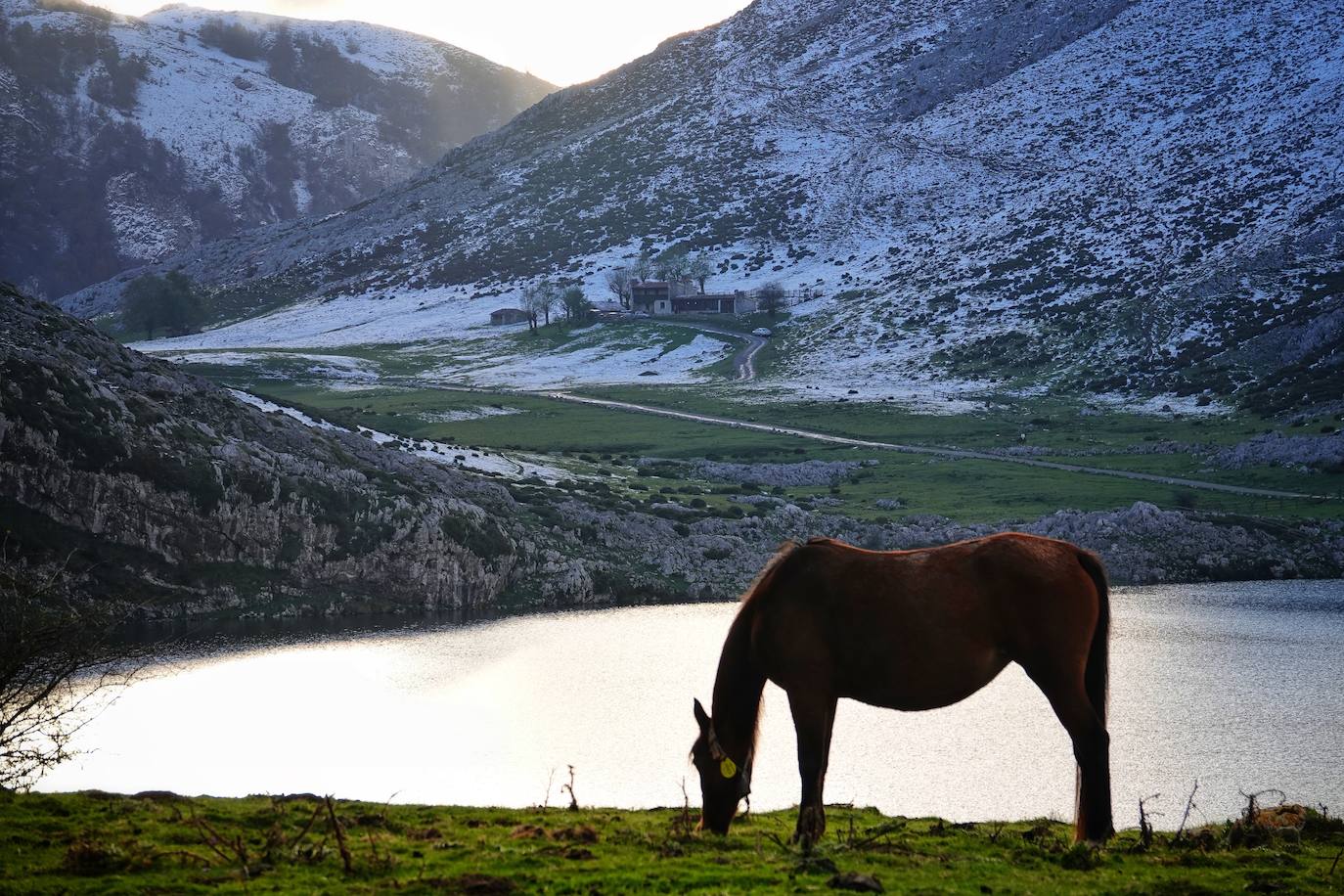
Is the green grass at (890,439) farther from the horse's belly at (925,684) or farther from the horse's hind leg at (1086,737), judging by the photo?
the horse's belly at (925,684)

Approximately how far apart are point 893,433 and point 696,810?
9928 centimetres

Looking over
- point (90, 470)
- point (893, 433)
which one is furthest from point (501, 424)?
point (90, 470)

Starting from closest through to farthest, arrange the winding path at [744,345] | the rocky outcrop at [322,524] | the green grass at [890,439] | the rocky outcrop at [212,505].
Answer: the rocky outcrop at [212,505]
the rocky outcrop at [322,524]
the green grass at [890,439]
the winding path at [744,345]

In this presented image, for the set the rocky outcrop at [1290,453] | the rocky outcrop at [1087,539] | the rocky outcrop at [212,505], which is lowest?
the rocky outcrop at [1087,539]

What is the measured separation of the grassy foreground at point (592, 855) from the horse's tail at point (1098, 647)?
1.97 metres

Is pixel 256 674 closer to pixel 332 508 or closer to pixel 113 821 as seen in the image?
pixel 332 508

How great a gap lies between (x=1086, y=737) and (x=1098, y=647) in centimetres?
127

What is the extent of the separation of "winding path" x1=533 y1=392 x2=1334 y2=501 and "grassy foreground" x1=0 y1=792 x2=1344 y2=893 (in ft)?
244

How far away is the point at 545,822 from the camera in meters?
19.3

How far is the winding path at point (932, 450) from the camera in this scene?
86500 millimetres

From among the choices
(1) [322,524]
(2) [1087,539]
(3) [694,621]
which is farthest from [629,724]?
(2) [1087,539]

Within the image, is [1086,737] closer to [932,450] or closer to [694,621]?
[694,621]

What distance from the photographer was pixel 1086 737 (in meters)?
16.3

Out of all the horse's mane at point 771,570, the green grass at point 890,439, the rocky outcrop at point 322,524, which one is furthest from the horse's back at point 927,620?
the green grass at point 890,439
